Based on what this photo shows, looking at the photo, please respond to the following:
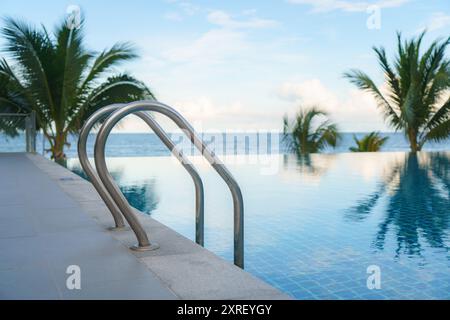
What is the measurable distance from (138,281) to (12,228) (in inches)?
73.5

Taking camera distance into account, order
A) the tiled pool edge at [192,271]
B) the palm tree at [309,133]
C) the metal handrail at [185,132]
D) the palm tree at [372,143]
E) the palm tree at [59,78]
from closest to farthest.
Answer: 1. the tiled pool edge at [192,271]
2. the metal handrail at [185,132]
3. the palm tree at [59,78]
4. the palm tree at [309,133]
5. the palm tree at [372,143]

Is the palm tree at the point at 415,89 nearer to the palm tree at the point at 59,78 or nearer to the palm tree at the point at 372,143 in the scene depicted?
the palm tree at the point at 372,143

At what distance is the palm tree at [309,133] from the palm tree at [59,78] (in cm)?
549

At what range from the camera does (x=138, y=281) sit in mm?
2412

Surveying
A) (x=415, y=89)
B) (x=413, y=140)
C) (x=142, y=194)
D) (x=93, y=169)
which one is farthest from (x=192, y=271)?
(x=413, y=140)

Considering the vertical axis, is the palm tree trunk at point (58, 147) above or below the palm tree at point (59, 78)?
below

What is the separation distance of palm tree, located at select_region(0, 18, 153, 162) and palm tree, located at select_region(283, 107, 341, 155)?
5492 millimetres

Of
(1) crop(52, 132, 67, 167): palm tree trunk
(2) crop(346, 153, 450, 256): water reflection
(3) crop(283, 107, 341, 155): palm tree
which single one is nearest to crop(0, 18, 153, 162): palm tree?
(1) crop(52, 132, 67, 167): palm tree trunk

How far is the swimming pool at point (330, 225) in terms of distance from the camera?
127 inches

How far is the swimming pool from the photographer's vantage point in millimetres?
3221

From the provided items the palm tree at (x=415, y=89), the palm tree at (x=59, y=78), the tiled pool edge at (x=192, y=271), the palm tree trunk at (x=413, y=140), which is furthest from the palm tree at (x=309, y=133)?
the tiled pool edge at (x=192, y=271)

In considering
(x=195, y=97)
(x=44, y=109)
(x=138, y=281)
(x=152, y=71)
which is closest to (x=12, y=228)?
(x=138, y=281)

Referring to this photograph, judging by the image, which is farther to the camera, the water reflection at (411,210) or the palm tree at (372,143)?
the palm tree at (372,143)

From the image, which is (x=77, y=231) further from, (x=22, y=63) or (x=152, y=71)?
(x=152, y=71)
